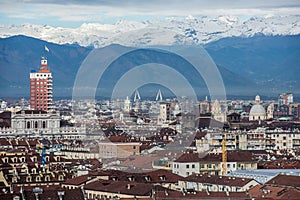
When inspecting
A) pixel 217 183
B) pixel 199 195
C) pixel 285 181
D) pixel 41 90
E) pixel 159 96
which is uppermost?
pixel 41 90

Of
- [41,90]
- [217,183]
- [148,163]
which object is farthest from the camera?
[41,90]

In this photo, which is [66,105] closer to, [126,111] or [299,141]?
[126,111]

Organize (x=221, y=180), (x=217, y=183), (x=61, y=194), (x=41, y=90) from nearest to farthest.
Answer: (x=61, y=194)
(x=217, y=183)
(x=221, y=180)
(x=41, y=90)

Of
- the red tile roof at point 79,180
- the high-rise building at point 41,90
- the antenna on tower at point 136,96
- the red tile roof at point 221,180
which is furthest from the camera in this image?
the antenna on tower at point 136,96

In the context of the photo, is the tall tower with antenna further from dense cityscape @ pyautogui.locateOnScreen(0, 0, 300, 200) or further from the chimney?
the chimney

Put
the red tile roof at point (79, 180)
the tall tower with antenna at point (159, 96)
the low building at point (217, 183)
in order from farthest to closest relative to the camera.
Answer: the tall tower with antenna at point (159, 96) < the red tile roof at point (79, 180) < the low building at point (217, 183)

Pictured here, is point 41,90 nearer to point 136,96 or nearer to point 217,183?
point 136,96


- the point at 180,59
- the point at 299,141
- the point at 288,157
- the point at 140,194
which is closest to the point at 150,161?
the point at 288,157

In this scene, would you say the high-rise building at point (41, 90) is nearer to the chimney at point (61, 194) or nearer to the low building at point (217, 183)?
the low building at point (217, 183)

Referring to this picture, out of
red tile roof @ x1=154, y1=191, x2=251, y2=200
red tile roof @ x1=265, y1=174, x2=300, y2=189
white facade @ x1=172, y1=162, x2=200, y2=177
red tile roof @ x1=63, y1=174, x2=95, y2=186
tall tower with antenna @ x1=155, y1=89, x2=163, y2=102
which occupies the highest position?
tall tower with antenna @ x1=155, y1=89, x2=163, y2=102

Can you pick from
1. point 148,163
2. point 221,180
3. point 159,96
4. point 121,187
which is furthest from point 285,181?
point 159,96

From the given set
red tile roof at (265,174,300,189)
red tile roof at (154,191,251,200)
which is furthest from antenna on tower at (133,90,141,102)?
red tile roof at (154,191,251,200)

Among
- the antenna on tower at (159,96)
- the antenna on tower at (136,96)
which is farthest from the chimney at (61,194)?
the antenna on tower at (159,96)
